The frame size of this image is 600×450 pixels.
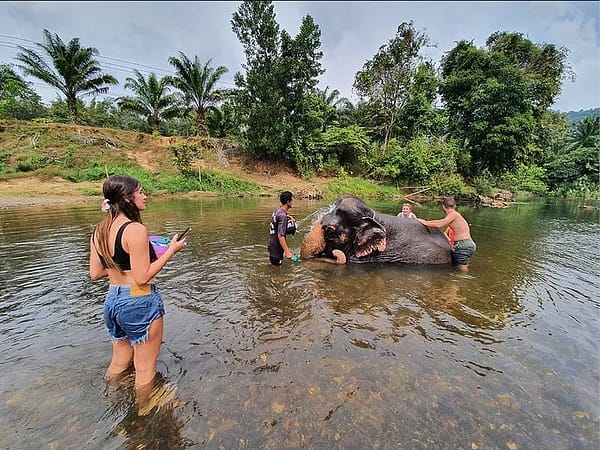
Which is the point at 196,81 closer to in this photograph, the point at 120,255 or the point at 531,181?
the point at 120,255

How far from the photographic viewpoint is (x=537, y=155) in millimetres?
31953

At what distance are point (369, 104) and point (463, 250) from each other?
28.4 meters

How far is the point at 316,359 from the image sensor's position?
139 inches

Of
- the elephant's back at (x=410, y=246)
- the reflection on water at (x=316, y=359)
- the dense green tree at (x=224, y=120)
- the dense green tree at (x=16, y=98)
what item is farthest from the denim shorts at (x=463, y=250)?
the dense green tree at (x=16, y=98)

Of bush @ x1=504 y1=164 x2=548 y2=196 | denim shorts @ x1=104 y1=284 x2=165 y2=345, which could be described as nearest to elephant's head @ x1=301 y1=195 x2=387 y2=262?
denim shorts @ x1=104 y1=284 x2=165 y2=345

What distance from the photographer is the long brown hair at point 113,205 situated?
8.24 feet

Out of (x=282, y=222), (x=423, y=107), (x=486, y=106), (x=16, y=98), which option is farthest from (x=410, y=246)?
(x=16, y=98)

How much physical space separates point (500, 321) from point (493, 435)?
2446 millimetres

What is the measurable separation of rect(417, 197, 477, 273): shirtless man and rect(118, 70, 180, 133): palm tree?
28947 mm

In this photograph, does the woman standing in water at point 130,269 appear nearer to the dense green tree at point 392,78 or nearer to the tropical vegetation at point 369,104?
the tropical vegetation at point 369,104

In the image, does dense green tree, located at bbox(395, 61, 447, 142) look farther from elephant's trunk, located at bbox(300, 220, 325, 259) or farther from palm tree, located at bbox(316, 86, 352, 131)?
elephant's trunk, located at bbox(300, 220, 325, 259)

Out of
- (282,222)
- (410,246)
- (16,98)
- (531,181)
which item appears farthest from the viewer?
(531,181)

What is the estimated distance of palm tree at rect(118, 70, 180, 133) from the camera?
28.5 meters

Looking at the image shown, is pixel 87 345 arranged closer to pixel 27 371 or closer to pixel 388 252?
pixel 27 371
